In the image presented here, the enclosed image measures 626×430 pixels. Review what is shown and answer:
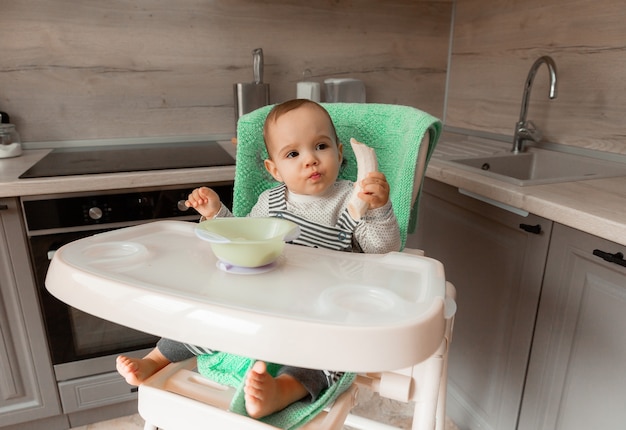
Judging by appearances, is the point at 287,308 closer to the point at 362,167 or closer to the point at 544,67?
the point at 362,167

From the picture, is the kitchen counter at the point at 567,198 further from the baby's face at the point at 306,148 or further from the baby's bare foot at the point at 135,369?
the baby's bare foot at the point at 135,369

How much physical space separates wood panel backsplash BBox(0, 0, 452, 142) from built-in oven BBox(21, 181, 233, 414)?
0.50 metres

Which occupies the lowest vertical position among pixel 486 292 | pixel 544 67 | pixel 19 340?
pixel 19 340

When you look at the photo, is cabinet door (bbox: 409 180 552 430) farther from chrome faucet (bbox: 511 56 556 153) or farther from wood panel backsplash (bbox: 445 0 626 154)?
wood panel backsplash (bbox: 445 0 626 154)

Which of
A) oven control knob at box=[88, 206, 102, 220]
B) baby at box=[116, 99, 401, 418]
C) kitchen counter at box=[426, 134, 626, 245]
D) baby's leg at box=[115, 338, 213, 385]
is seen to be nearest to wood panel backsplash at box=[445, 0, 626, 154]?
kitchen counter at box=[426, 134, 626, 245]

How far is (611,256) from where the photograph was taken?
2.93ft

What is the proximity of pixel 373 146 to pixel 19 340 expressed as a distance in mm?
1106

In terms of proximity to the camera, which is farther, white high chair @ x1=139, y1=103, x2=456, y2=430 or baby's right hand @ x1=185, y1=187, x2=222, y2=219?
baby's right hand @ x1=185, y1=187, x2=222, y2=219

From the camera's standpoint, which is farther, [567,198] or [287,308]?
[567,198]

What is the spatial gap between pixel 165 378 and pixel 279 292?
1.08 feet

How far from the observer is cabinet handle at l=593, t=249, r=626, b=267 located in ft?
2.88

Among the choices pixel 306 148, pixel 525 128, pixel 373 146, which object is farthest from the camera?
pixel 525 128

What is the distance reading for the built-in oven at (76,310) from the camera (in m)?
1.20

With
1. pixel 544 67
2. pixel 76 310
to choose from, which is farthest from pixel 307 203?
pixel 544 67
